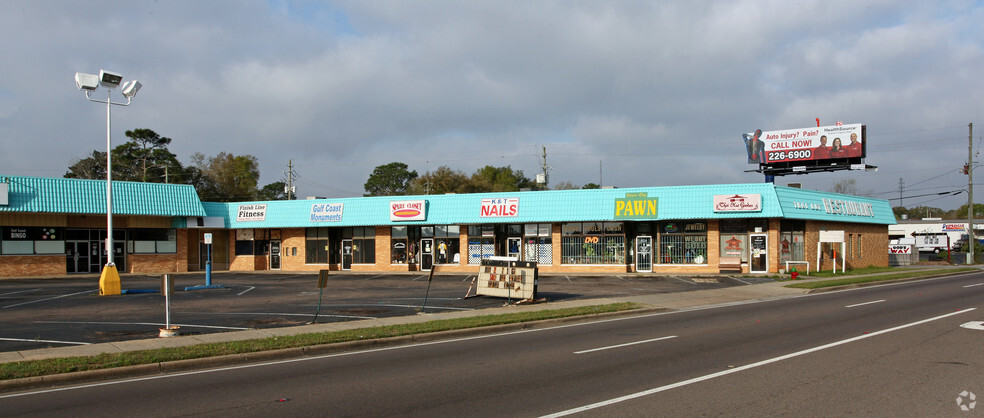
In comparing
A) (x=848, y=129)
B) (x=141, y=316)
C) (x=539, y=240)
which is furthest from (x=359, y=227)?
(x=848, y=129)

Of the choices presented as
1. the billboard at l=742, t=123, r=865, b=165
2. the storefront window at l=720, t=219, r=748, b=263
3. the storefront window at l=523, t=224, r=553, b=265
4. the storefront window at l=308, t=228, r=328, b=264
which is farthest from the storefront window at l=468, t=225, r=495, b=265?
the billboard at l=742, t=123, r=865, b=165

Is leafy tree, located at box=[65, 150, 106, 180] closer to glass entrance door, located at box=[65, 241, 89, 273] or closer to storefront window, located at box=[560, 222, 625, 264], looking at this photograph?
glass entrance door, located at box=[65, 241, 89, 273]

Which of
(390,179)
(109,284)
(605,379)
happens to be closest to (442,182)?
(390,179)

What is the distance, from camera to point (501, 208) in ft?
119

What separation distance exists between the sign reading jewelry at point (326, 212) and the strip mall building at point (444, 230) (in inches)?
3.0

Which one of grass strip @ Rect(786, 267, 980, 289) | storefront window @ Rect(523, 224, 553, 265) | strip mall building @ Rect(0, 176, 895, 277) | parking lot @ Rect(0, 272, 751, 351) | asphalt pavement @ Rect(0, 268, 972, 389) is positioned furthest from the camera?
storefront window @ Rect(523, 224, 553, 265)

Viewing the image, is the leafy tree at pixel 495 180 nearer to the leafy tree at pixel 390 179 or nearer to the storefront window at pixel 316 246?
the leafy tree at pixel 390 179

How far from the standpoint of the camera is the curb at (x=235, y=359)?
9391 millimetres

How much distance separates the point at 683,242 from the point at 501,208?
32.0ft

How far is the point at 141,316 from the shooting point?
672 inches

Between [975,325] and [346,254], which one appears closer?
[975,325]

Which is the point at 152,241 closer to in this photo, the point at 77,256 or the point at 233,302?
the point at 77,256

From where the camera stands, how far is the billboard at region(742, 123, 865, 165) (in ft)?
134

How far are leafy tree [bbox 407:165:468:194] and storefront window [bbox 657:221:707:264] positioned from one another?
44.8m
